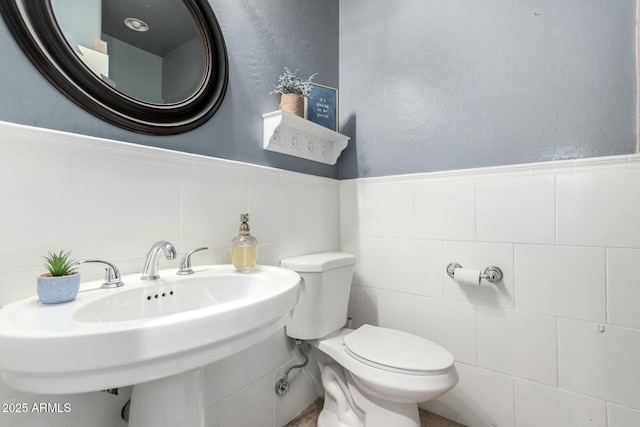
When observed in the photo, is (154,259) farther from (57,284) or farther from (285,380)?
(285,380)

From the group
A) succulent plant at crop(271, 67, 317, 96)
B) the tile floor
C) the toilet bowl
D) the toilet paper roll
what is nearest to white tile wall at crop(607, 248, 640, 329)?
the toilet paper roll

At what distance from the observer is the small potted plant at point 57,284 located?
23.5 inches

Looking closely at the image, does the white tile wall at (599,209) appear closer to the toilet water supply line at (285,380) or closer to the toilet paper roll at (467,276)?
the toilet paper roll at (467,276)

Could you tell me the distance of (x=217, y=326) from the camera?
514 millimetres

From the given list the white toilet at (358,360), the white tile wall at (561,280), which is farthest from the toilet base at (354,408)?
the white tile wall at (561,280)

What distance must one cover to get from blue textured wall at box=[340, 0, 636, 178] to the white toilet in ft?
2.36

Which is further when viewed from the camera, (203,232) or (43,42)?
(203,232)

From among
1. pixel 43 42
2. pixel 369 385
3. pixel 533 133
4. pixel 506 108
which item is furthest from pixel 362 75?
pixel 369 385

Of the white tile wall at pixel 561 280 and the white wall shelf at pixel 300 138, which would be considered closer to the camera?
the white tile wall at pixel 561 280

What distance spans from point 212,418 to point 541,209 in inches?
58.5

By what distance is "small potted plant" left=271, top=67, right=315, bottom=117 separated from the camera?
4.39 ft

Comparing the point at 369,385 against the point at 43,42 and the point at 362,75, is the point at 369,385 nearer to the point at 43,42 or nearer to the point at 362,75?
the point at 43,42

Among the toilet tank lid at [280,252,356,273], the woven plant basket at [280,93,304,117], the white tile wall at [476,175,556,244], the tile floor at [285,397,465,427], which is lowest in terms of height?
the tile floor at [285,397,465,427]

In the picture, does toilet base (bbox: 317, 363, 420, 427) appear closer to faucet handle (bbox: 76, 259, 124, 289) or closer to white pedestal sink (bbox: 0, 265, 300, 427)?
white pedestal sink (bbox: 0, 265, 300, 427)
